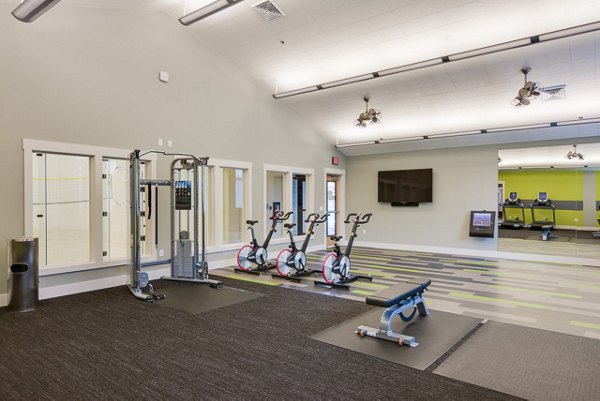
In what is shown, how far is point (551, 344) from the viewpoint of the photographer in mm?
3475

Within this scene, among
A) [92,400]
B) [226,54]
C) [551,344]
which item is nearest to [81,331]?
[92,400]

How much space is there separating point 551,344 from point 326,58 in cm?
541

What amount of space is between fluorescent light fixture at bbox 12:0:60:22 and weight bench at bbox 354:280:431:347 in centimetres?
441

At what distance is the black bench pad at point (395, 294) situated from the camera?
3377mm

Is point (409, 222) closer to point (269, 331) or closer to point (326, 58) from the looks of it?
point (326, 58)

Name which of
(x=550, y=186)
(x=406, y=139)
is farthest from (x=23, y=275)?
(x=550, y=186)

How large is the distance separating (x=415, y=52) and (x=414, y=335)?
4.57 metres

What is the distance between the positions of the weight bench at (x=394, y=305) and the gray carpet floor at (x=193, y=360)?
44 centimetres

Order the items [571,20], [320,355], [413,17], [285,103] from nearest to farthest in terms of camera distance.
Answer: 1. [320,355]
2. [571,20]
3. [413,17]
4. [285,103]

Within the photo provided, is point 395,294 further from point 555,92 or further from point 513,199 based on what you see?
point 513,199

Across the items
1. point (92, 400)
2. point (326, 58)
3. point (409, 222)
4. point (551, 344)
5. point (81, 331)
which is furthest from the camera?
point (409, 222)

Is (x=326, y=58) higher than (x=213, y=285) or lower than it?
higher

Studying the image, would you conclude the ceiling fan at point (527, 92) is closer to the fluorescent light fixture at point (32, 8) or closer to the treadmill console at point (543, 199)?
the treadmill console at point (543, 199)

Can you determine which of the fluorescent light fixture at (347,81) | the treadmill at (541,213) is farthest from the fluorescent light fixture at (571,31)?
the treadmill at (541,213)
